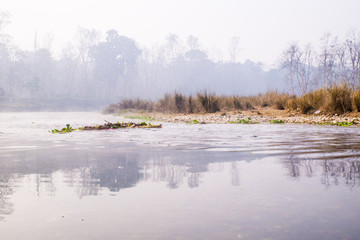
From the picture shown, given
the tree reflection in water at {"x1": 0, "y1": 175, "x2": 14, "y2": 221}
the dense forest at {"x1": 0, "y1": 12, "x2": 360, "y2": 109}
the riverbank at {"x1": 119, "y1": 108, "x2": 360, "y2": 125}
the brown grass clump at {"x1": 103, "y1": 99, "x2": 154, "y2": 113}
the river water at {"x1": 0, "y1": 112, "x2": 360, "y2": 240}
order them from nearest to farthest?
the river water at {"x1": 0, "y1": 112, "x2": 360, "y2": 240} < the tree reflection in water at {"x1": 0, "y1": 175, "x2": 14, "y2": 221} < the riverbank at {"x1": 119, "y1": 108, "x2": 360, "y2": 125} < the brown grass clump at {"x1": 103, "y1": 99, "x2": 154, "y2": 113} < the dense forest at {"x1": 0, "y1": 12, "x2": 360, "y2": 109}

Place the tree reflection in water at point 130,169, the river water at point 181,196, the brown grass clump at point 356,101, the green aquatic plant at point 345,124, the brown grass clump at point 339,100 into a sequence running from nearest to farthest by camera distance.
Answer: the river water at point 181,196, the tree reflection in water at point 130,169, the green aquatic plant at point 345,124, the brown grass clump at point 356,101, the brown grass clump at point 339,100

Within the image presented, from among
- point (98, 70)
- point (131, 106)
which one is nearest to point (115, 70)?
point (98, 70)

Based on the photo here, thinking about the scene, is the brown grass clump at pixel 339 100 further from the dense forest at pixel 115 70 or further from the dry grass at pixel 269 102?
the dense forest at pixel 115 70

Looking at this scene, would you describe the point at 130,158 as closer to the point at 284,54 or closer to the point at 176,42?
the point at 284,54

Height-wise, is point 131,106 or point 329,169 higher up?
point 131,106

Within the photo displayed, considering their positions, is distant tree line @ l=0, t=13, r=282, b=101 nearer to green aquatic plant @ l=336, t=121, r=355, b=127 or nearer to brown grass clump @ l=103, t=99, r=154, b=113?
brown grass clump @ l=103, t=99, r=154, b=113

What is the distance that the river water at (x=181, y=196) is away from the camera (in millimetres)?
2471

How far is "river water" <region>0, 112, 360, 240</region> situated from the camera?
2.47 meters

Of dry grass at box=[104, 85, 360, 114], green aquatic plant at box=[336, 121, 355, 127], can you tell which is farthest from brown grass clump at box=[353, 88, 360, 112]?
green aquatic plant at box=[336, 121, 355, 127]

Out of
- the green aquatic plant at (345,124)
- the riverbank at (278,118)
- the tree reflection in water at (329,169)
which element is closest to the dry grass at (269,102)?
the riverbank at (278,118)

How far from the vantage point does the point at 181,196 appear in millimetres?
3338

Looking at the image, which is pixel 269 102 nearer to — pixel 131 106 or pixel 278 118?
pixel 278 118

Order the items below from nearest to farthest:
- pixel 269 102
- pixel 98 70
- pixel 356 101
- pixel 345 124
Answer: pixel 345 124
pixel 356 101
pixel 269 102
pixel 98 70

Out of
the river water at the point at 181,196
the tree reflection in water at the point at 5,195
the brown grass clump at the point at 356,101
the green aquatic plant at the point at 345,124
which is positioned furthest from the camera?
the brown grass clump at the point at 356,101
